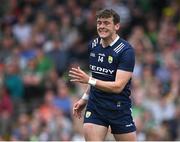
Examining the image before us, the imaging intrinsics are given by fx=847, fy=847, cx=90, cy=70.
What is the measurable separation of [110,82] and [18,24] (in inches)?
387

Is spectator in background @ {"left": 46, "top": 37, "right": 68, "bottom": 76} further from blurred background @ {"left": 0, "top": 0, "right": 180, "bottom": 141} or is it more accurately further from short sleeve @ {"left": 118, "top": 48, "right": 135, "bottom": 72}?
short sleeve @ {"left": 118, "top": 48, "right": 135, "bottom": 72}

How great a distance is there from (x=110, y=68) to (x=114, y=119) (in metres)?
0.65

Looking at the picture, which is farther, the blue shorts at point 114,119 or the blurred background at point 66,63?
the blurred background at point 66,63

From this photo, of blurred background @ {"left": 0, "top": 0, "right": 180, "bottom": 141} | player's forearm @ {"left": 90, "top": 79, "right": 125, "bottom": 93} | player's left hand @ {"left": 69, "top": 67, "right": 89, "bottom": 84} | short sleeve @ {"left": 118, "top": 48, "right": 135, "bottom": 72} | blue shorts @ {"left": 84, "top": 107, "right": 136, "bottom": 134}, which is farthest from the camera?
blurred background @ {"left": 0, "top": 0, "right": 180, "bottom": 141}

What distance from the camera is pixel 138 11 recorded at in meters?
20.5

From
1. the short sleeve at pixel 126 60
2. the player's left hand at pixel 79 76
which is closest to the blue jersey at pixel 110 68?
the short sleeve at pixel 126 60

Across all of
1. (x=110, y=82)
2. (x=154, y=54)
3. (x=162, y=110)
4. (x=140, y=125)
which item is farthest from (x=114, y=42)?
(x=154, y=54)

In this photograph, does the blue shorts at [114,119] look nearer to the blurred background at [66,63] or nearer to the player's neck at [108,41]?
the player's neck at [108,41]

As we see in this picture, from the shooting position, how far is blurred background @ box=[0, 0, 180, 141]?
53.2 ft

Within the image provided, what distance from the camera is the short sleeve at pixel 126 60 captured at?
10.5 meters

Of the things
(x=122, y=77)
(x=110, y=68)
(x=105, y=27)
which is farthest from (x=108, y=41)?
(x=122, y=77)

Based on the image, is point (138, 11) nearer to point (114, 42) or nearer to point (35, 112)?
point (35, 112)

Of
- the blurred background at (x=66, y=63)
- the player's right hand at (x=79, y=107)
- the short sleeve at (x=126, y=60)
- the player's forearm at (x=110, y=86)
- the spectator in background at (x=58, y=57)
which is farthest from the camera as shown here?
the spectator in background at (x=58, y=57)

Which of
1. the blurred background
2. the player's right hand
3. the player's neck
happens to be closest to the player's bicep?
the player's neck
